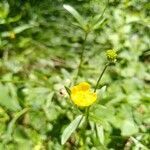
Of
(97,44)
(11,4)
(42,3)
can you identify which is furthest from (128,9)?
(11,4)

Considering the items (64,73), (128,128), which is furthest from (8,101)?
(128,128)

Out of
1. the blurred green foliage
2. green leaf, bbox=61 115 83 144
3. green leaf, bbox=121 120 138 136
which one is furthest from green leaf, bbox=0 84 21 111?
green leaf, bbox=121 120 138 136

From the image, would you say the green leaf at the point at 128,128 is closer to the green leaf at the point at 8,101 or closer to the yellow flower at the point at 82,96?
the yellow flower at the point at 82,96

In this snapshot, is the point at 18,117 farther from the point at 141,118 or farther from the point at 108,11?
the point at 108,11

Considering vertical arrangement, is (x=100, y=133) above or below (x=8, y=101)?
below

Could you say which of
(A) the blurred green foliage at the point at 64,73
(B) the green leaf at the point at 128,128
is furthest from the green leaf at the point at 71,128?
(B) the green leaf at the point at 128,128

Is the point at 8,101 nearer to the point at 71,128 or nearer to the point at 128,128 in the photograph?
the point at 71,128
